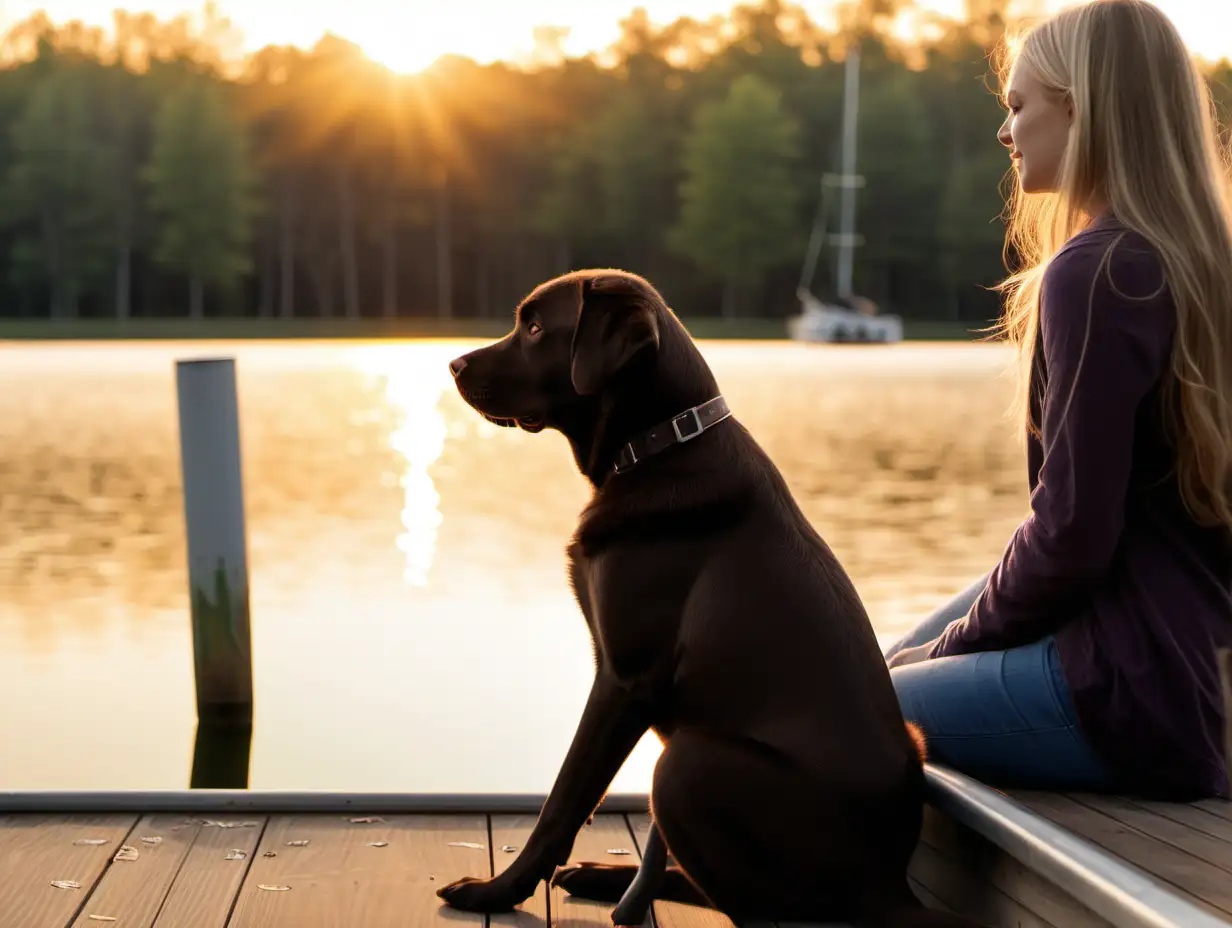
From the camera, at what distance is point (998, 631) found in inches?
107

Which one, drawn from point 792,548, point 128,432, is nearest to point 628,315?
point 792,548

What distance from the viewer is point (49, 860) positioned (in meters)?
3.16

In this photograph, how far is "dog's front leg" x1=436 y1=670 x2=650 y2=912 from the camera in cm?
273

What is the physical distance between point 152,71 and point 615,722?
216 ft

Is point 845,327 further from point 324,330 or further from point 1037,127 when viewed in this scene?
point 1037,127

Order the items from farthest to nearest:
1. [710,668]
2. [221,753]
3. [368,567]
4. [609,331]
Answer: [368,567] → [221,753] → [609,331] → [710,668]

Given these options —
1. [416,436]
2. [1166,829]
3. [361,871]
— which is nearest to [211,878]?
[361,871]

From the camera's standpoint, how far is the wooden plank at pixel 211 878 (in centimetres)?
289

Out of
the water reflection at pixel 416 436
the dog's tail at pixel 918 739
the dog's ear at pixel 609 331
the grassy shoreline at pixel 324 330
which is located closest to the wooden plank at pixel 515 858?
the dog's tail at pixel 918 739

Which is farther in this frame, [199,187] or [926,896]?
[199,187]

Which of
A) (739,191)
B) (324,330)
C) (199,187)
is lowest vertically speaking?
(324,330)

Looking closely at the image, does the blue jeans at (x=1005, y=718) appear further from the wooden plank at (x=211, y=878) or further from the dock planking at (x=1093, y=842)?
the wooden plank at (x=211, y=878)

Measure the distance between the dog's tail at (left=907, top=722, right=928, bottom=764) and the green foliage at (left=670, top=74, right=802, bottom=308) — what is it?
5858 centimetres

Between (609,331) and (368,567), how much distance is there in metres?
6.83
